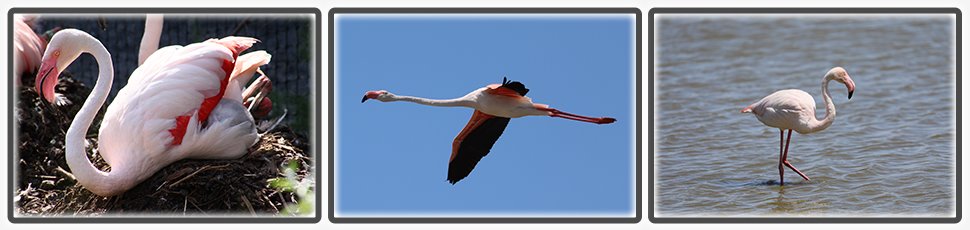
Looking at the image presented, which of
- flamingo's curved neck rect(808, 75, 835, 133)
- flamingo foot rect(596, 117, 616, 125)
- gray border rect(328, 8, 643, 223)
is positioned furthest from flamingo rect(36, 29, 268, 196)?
flamingo's curved neck rect(808, 75, 835, 133)

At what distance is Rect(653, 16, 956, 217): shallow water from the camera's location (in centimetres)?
542

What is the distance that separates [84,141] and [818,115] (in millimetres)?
2543

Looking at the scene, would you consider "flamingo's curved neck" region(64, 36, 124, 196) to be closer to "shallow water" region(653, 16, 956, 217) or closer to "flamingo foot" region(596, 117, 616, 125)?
"flamingo foot" region(596, 117, 616, 125)

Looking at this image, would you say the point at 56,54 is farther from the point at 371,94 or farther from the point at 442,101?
the point at 442,101

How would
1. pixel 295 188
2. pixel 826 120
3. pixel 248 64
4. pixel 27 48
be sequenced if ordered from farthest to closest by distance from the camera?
pixel 27 48, pixel 826 120, pixel 248 64, pixel 295 188

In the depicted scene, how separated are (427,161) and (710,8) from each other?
0.95m

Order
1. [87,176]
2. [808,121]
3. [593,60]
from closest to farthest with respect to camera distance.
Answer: [593,60] → [87,176] → [808,121]

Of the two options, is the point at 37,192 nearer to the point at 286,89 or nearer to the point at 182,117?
the point at 182,117

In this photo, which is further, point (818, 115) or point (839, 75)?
point (818, 115)

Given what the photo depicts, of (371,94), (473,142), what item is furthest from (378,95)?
(473,142)

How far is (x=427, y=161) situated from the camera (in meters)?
5.16

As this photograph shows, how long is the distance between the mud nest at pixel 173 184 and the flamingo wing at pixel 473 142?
0.63 metres

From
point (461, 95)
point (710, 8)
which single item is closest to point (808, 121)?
point (710, 8)

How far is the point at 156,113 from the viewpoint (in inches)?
220
